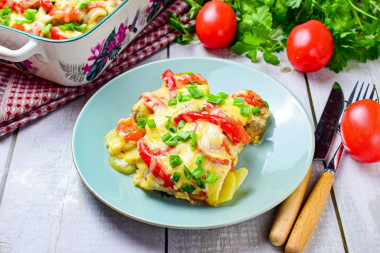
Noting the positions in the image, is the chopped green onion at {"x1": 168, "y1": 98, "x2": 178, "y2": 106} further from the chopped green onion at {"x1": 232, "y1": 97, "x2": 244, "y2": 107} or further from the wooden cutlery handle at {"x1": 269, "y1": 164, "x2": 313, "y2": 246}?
Answer: the wooden cutlery handle at {"x1": 269, "y1": 164, "x2": 313, "y2": 246}

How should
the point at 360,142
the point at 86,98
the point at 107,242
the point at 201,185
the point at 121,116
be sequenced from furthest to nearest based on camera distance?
the point at 86,98 → the point at 121,116 → the point at 360,142 → the point at 107,242 → the point at 201,185

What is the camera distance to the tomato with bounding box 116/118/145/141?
6.89 ft

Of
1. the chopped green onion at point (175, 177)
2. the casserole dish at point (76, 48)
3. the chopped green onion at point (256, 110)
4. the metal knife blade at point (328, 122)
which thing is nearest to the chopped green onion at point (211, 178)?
the chopped green onion at point (175, 177)

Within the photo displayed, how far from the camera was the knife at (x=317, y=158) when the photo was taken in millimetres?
1879

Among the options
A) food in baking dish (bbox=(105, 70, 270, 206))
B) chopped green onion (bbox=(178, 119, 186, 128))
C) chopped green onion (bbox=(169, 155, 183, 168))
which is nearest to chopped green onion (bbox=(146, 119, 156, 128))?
food in baking dish (bbox=(105, 70, 270, 206))

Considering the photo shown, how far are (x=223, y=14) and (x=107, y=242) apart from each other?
163 cm

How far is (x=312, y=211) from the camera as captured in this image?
6.37ft

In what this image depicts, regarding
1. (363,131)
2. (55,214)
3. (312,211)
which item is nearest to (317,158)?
(363,131)

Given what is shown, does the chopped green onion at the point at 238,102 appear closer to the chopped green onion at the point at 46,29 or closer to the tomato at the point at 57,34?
the tomato at the point at 57,34

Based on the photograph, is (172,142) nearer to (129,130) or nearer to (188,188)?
(188,188)

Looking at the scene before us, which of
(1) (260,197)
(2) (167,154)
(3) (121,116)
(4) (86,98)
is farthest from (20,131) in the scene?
(1) (260,197)

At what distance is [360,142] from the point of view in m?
2.19

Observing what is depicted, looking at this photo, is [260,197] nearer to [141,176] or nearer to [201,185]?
[201,185]

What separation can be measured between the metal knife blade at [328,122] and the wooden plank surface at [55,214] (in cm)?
93
